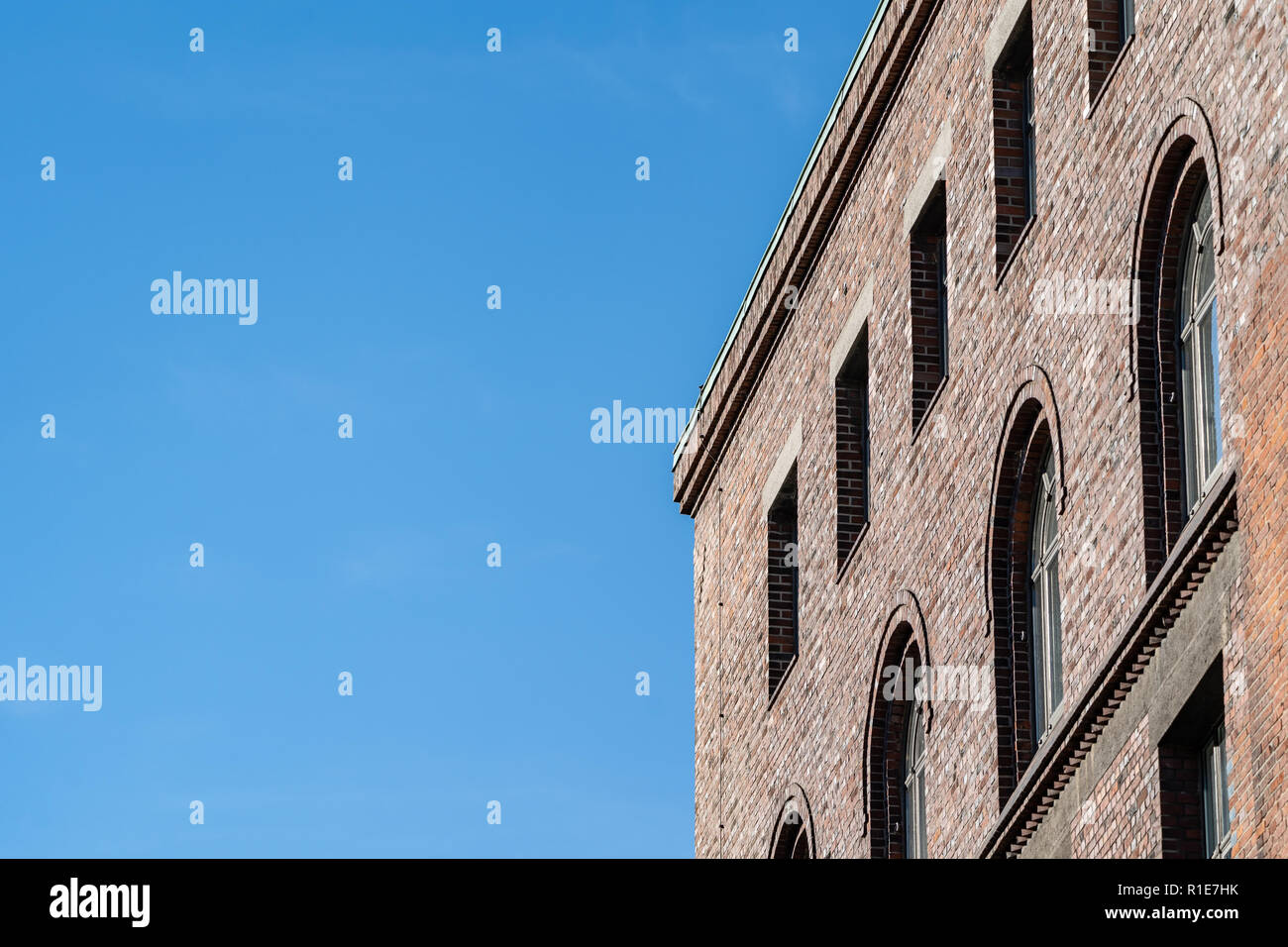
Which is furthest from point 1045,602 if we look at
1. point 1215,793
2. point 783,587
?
point 783,587

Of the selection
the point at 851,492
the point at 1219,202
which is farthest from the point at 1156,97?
the point at 851,492

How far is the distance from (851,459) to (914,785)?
3878mm

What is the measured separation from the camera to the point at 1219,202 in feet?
60.4

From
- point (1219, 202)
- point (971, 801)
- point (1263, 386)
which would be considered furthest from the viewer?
point (971, 801)

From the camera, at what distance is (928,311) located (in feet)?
83.6

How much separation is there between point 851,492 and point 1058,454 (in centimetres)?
637

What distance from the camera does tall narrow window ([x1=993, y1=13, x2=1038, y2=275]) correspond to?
23234 millimetres

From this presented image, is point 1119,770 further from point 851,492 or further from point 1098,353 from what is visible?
point 851,492

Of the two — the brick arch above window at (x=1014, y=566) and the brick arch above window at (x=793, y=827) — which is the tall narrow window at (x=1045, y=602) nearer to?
the brick arch above window at (x=1014, y=566)

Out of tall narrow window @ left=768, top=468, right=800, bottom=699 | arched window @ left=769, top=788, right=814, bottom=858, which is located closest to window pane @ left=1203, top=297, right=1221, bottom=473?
arched window @ left=769, top=788, right=814, bottom=858

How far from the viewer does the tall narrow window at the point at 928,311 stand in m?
25.3
